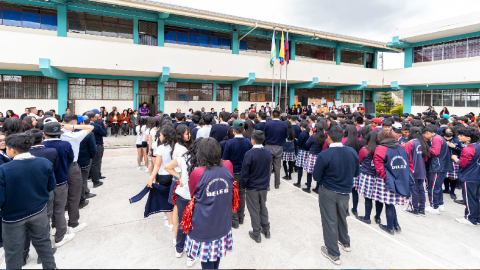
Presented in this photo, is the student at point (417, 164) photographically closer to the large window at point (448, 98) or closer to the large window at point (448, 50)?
the large window at point (448, 98)

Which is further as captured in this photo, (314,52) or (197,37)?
(314,52)

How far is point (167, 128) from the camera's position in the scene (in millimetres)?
3289

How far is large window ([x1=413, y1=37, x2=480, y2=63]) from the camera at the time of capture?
16.8m

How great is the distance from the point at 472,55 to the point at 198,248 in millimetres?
23354

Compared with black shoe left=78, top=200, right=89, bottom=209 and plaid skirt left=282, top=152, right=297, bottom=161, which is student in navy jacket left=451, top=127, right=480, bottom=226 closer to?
plaid skirt left=282, top=152, right=297, bottom=161

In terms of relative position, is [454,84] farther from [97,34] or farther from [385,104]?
[97,34]

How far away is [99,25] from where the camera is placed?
13031mm

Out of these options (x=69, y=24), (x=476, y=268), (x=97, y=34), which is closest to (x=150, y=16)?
(x=97, y=34)

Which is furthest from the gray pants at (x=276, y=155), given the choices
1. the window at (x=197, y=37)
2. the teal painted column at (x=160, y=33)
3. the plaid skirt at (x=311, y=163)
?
the window at (x=197, y=37)

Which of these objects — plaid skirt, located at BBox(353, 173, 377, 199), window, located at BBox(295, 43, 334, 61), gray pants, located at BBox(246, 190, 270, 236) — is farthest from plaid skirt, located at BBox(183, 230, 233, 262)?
window, located at BBox(295, 43, 334, 61)

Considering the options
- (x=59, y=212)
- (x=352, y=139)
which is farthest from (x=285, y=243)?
(x=59, y=212)

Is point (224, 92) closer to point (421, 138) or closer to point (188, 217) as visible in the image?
point (421, 138)

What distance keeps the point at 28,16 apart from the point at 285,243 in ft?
51.6

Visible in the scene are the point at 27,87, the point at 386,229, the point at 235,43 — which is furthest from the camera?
the point at 235,43
